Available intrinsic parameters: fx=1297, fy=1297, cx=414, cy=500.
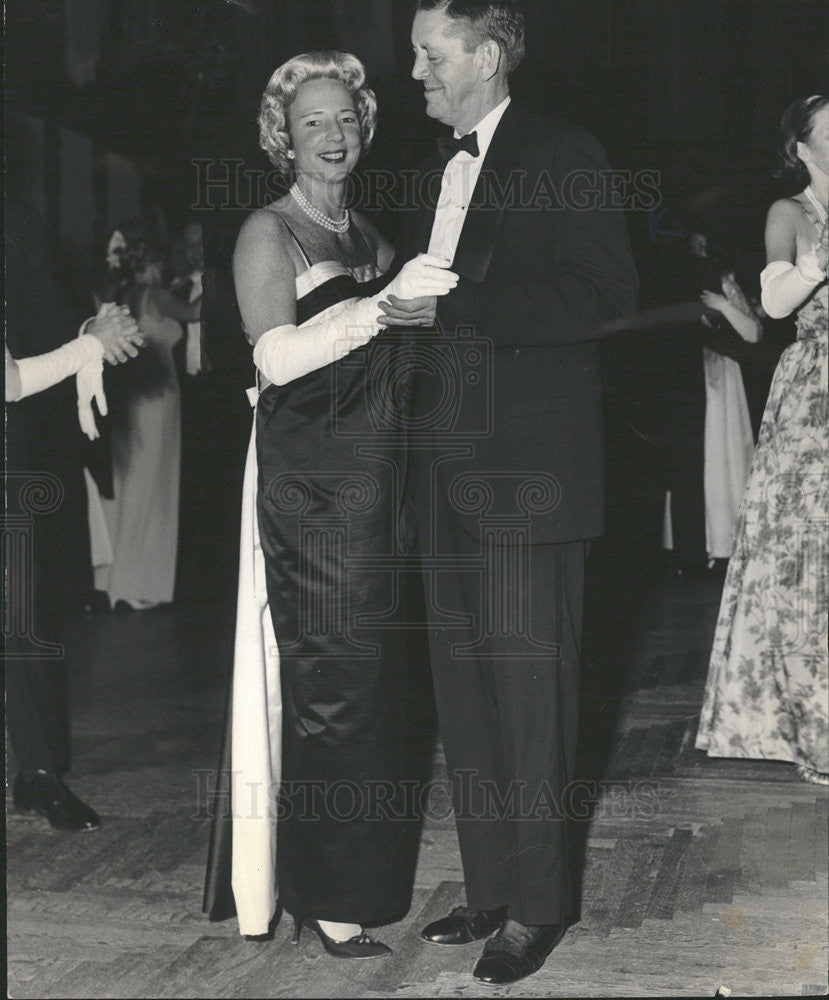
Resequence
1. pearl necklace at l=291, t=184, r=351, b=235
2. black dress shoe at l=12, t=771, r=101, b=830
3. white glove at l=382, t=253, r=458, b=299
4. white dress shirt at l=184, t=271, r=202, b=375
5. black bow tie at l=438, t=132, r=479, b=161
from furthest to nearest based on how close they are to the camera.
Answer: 1. black dress shoe at l=12, t=771, r=101, b=830
2. white dress shirt at l=184, t=271, r=202, b=375
3. pearl necklace at l=291, t=184, r=351, b=235
4. black bow tie at l=438, t=132, r=479, b=161
5. white glove at l=382, t=253, r=458, b=299

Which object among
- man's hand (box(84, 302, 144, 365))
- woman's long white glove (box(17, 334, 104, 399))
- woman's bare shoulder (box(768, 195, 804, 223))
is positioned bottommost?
woman's long white glove (box(17, 334, 104, 399))

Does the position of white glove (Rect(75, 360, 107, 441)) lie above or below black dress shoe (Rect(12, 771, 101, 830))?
above

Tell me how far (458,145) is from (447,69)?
0.44 ft

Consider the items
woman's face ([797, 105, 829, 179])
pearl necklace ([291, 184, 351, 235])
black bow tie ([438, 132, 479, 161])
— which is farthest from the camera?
woman's face ([797, 105, 829, 179])

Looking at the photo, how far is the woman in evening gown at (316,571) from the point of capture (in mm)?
2227

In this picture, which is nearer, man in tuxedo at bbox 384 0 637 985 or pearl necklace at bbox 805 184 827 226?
man in tuxedo at bbox 384 0 637 985

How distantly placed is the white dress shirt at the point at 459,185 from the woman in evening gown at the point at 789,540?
0.61m

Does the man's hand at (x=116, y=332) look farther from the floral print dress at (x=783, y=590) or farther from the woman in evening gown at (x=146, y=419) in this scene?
the floral print dress at (x=783, y=590)

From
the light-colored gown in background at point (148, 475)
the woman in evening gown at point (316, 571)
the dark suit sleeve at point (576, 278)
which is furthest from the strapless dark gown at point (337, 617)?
the light-colored gown in background at point (148, 475)

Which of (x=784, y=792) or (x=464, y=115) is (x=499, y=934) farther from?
(x=464, y=115)

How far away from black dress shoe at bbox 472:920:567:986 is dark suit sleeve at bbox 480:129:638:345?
1015 millimetres

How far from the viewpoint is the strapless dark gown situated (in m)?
2.24

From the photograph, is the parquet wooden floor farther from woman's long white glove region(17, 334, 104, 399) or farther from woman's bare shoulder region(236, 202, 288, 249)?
woman's bare shoulder region(236, 202, 288, 249)

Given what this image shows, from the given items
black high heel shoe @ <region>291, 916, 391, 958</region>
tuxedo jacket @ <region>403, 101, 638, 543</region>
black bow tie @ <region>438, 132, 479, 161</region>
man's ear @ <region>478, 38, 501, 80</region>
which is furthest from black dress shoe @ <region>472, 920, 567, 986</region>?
man's ear @ <region>478, 38, 501, 80</region>
